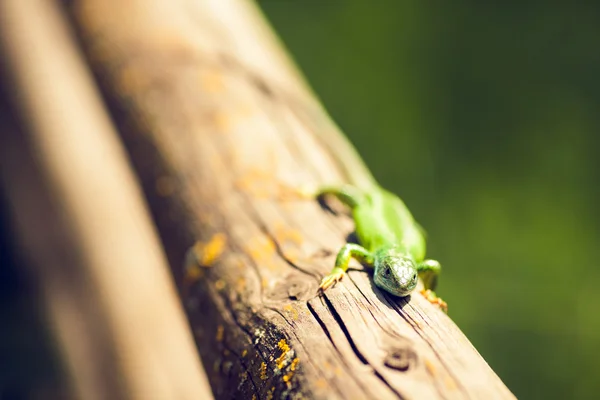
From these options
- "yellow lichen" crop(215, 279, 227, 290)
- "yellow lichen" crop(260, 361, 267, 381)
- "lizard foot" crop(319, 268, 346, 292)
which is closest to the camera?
"yellow lichen" crop(260, 361, 267, 381)

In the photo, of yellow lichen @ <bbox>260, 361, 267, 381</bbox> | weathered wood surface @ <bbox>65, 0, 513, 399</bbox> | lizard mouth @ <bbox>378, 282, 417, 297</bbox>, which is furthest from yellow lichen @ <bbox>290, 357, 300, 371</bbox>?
lizard mouth @ <bbox>378, 282, 417, 297</bbox>

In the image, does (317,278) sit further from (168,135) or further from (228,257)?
(168,135)

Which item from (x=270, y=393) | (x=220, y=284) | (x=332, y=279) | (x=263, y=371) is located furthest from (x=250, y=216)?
(x=270, y=393)

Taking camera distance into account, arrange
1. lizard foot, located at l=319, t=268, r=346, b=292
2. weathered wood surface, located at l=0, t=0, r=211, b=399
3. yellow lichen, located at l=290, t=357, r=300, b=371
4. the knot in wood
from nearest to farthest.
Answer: the knot in wood → yellow lichen, located at l=290, t=357, r=300, b=371 → lizard foot, located at l=319, t=268, r=346, b=292 → weathered wood surface, located at l=0, t=0, r=211, b=399

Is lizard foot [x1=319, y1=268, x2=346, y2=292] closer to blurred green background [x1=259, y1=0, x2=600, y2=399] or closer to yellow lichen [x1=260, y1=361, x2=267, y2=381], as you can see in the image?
yellow lichen [x1=260, y1=361, x2=267, y2=381]

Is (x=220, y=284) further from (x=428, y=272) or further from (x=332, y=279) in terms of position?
Result: (x=428, y=272)

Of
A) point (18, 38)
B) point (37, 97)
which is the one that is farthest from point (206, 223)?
point (18, 38)

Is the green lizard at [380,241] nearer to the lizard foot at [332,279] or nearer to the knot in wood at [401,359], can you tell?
the lizard foot at [332,279]
